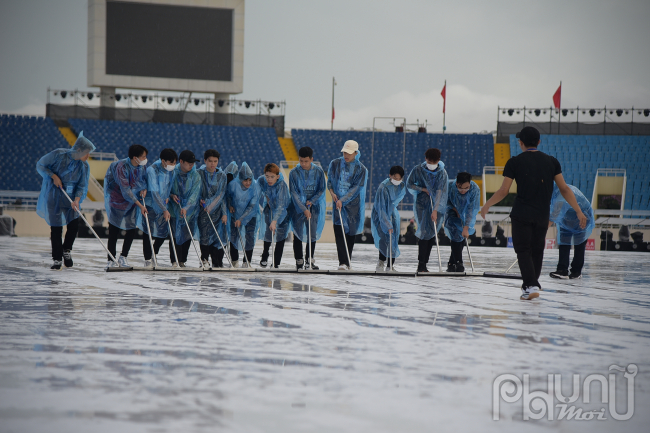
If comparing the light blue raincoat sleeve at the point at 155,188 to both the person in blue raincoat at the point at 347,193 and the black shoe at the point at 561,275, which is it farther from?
the black shoe at the point at 561,275

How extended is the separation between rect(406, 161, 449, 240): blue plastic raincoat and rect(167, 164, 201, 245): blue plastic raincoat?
2551 millimetres

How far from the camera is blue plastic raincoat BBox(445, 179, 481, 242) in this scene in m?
8.34

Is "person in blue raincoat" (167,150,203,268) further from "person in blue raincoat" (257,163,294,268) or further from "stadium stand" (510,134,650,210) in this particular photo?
"stadium stand" (510,134,650,210)

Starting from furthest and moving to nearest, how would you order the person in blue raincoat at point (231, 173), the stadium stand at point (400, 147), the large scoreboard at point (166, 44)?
the stadium stand at point (400, 147) < the large scoreboard at point (166, 44) < the person in blue raincoat at point (231, 173)

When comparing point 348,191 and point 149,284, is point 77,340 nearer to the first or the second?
point 149,284

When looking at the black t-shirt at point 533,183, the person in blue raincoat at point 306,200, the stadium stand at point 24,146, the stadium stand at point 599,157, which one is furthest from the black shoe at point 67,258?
the stadium stand at point 599,157

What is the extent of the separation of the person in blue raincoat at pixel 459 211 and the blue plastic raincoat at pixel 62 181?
4.38 metres

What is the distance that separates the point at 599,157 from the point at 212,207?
26.8 m

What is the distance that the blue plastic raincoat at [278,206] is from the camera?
27.4 feet

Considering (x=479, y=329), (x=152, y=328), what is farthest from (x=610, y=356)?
(x=152, y=328)

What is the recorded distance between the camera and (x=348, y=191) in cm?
836

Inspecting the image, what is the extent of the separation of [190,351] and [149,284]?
3.19 m

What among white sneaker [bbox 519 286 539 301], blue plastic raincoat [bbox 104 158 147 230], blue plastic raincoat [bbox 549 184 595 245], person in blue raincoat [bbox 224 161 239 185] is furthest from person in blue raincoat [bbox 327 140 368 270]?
white sneaker [bbox 519 286 539 301]

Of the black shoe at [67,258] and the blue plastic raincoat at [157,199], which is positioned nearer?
the blue plastic raincoat at [157,199]
